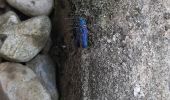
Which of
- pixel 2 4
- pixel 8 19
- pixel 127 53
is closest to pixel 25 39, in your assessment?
pixel 8 19

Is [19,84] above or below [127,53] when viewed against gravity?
below

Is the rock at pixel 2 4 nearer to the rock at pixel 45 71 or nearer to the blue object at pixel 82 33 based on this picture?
the rock at pixel 45 71

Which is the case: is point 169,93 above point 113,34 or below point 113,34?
below

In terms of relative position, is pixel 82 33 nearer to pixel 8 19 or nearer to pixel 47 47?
pixel 47 47

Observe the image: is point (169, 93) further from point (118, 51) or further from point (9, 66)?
point (9, 66)

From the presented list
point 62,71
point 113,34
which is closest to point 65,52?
point 62,71

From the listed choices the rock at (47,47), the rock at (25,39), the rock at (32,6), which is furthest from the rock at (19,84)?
the rock at (32,6)

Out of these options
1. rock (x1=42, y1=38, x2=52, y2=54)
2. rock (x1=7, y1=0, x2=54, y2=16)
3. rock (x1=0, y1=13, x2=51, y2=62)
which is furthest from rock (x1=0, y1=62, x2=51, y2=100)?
rock (x1=7, y1=0, x2=54, y2=16)
